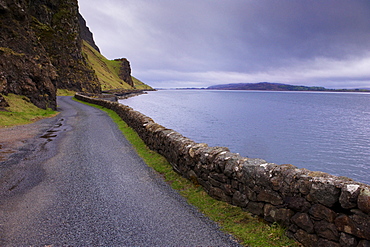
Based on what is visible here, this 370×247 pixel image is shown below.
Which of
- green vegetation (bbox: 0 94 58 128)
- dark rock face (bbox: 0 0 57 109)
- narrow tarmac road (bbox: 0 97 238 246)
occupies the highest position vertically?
dark rock face (bbox: 0 0 57 109)

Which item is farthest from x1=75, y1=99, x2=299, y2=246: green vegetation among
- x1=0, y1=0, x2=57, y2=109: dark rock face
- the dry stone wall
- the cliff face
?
x1=0, y1=0, x2=57, y2=109: dark rock face

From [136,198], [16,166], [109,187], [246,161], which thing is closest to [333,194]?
[246,161]

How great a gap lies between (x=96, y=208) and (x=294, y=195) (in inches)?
205

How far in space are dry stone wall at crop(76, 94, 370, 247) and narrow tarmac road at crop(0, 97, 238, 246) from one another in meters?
1.18

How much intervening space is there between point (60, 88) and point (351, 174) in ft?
248

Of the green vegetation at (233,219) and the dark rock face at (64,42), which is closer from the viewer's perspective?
the green vegetation at (233,219)

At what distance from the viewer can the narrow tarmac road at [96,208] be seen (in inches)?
209

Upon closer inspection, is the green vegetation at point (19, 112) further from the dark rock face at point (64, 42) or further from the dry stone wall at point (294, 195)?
the dark rock face at point (64, 42)

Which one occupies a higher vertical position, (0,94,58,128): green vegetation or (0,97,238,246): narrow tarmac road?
(0,94,58,128): green vegetation

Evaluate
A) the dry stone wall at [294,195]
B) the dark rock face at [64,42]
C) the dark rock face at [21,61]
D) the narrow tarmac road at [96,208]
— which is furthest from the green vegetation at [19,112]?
the dark rock face at [64,42]

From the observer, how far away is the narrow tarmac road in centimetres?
532

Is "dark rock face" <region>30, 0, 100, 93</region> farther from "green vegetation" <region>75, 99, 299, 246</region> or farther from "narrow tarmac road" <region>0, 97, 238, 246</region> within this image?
"green vegetation" <region>75, 99, 299, 246</region>

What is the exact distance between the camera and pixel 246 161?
644 cm

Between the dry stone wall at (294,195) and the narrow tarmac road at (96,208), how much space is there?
118 centimetres
